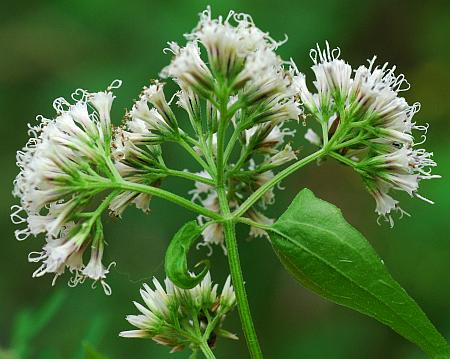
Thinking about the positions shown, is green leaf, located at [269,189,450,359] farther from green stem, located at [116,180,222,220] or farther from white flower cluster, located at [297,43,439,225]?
white flower cluster, located at [297,43,439,225]

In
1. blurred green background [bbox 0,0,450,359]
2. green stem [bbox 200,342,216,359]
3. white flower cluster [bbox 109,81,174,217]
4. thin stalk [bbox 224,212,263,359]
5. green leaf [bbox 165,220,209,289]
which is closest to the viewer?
green leaf [bbox 165,220,209,289]

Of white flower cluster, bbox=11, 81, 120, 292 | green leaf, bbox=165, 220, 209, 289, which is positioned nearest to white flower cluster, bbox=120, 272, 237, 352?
white flower cluster, bbox=11, 81, 120, 292

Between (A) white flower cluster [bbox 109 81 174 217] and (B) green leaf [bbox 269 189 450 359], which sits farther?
(A) white flower cluster [bbox 109 81 174 217]

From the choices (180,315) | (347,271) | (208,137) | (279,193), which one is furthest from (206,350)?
(279,193)

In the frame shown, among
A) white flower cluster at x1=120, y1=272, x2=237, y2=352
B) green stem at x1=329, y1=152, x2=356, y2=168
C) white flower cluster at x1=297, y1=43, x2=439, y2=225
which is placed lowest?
white flower cluster at x1=120, y1=272, x2=237, y2=352

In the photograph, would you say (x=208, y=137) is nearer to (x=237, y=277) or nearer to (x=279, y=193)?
(x=237, y=277)

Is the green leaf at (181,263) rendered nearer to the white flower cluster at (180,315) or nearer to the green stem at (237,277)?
the green stem at (237,277)
